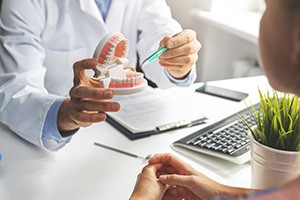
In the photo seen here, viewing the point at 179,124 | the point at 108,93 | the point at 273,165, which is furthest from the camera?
the point at 179,124

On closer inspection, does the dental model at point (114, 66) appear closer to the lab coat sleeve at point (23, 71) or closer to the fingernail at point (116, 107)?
the fingernail at point (116, 107)

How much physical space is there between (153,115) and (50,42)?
1.41 feet

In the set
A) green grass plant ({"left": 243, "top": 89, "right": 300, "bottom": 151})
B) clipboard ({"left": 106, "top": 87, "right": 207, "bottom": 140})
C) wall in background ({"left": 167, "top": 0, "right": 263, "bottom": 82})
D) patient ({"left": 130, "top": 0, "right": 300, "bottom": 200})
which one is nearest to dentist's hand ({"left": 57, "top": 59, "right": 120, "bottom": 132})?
clipboard ({"left": 106, "top": 87, "right": 207, "bottom": 140})

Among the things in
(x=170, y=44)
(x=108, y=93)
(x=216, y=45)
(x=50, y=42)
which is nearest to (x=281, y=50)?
(x=108, y=93)

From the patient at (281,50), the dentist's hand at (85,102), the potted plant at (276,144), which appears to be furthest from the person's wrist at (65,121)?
the patient at (281,50)

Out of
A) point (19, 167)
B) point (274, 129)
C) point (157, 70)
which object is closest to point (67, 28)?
point (157, 70)

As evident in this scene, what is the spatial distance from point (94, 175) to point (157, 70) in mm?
535

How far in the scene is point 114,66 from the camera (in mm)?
837

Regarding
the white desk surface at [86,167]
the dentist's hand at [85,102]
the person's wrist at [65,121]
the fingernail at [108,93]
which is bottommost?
the white desk surface at [86,167]

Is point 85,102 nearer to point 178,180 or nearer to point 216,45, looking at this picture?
point 178,180

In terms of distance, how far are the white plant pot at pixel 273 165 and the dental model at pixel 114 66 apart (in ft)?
0.84

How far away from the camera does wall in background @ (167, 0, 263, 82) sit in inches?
83.8

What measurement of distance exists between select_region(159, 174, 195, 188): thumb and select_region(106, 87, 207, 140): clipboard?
0.79ft

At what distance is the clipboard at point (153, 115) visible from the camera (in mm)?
1010
